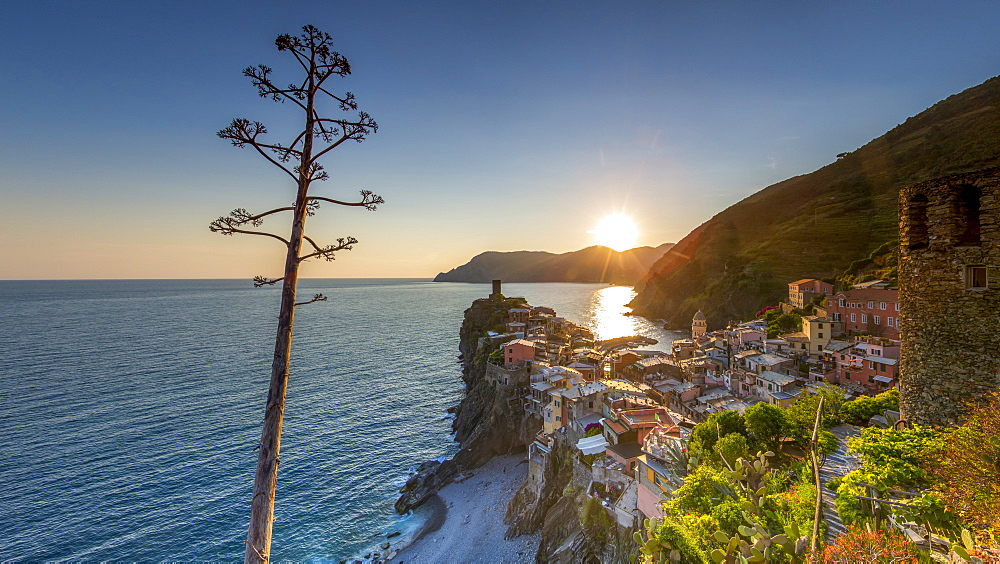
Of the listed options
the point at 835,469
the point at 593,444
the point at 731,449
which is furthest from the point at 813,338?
the point at 835,469

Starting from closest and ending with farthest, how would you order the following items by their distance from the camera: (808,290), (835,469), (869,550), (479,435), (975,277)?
(869,550)
(975,277)
(835,469)
(479,435)
(808,290)

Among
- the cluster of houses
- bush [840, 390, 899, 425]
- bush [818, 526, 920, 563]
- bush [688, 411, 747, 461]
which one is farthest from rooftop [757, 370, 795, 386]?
bush [818, 526, 920, 563]

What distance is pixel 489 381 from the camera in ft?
145

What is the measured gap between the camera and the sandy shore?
81.0 ft

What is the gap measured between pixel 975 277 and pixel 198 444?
170 ft

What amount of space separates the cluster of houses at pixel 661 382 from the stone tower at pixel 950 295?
349 inches

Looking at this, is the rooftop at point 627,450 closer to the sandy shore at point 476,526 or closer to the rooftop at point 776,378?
the sandy shore at point 476,526

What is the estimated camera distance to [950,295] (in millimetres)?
9258

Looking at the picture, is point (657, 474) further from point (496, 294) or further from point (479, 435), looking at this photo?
point (496, 294)

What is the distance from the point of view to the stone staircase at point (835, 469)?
31.3 ft

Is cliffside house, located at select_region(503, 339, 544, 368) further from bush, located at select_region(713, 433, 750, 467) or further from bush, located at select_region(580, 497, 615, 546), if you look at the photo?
bush, located at select_region(713, 433, 750, 467)

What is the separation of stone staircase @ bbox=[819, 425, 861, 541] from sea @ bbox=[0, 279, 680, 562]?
2581cm

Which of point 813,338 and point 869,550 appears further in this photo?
point 813,338

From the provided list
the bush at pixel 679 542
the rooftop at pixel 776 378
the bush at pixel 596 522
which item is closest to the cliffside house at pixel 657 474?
the bush at pixel 596 522
